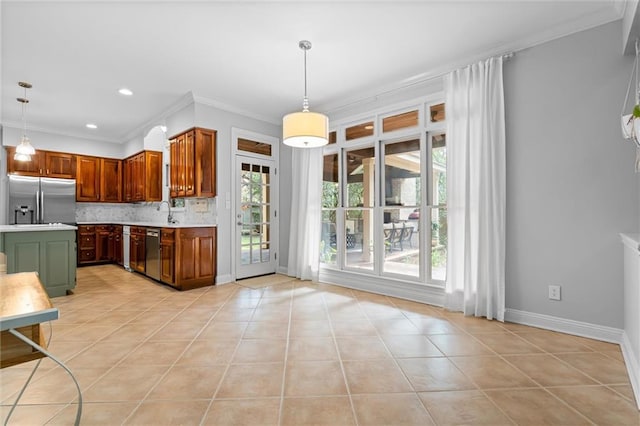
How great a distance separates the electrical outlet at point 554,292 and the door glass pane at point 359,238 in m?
2.02

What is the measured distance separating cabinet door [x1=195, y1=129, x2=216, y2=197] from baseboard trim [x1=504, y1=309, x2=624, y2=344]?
13.5 feet

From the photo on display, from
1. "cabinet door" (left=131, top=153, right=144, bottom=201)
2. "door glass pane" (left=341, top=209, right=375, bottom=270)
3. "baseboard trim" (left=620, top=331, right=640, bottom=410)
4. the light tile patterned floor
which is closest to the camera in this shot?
the light tile patterned floor

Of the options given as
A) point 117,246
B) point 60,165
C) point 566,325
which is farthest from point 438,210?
point 60,165

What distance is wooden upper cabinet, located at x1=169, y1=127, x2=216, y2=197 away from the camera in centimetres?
438

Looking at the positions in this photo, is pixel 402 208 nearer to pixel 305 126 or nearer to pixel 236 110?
pixel 305 126

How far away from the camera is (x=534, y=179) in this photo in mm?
2910

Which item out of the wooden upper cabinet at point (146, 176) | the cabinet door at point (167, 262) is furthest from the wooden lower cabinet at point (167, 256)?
the wooden upper cabinet at point (146, 176)

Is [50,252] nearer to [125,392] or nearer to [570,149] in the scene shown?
[125,392]

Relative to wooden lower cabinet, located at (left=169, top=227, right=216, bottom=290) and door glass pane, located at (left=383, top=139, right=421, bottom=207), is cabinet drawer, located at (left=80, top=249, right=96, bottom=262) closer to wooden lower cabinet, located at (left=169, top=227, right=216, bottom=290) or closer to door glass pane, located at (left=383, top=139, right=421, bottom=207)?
wooden lower cabinet, located at (left=169, top=227, right=216, bottom=290)

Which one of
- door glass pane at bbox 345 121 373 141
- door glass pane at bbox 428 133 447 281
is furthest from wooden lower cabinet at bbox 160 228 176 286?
door glass pane at bbox 428 133 447 281

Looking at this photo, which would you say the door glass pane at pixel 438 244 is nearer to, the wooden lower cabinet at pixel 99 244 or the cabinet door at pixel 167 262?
the cabinet door at pixel 167 262

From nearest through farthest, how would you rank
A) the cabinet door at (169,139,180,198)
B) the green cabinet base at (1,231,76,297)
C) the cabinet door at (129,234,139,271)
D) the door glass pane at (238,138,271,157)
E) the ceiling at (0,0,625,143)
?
the ceiling at (0,0,625,143)
the green cabinet base at (1,231,76,297)
the cabinet door at (169,139,180,198)
the door glass pane at (238,138,271,157)
the cabinet door at (129,234,139,271)

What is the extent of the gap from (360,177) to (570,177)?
2437 millimetres

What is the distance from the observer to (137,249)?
5.22 m
